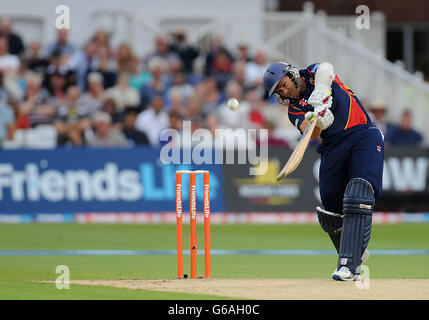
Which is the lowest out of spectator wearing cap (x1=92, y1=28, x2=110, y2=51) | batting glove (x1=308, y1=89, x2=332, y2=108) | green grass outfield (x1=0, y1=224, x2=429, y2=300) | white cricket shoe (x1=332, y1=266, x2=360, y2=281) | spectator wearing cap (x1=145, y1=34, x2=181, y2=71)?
green grass outfield (x1=0, y1=224, x2=429, y2=300)

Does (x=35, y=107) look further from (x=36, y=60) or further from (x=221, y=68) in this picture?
(x=221, y=68)

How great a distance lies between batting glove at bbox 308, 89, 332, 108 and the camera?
9.40 m

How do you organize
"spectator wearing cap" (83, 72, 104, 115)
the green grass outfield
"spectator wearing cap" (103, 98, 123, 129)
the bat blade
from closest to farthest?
the bat blade → the green grass outfield → "spectator wearing cap" (103, 98, 123, 129) → "spectator wearing cap" (83, 72, 104, 115)

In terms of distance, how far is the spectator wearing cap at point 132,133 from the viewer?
785 inches

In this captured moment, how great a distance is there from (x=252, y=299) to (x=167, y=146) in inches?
418

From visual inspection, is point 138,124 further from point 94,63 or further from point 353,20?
point 353,20

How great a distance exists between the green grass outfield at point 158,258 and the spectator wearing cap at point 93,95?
3.21m

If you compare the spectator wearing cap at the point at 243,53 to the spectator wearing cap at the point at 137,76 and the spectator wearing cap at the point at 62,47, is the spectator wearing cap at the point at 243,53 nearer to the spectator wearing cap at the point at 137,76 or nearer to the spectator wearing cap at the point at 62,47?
the spectator wearing cap at the point at 137,76

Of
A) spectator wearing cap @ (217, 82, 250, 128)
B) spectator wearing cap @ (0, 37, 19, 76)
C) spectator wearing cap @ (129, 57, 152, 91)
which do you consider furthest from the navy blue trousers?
spectator wearing cap @ (0, 37, 19, 76)

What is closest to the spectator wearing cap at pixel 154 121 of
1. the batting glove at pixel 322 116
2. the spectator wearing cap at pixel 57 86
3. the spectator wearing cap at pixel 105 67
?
the spectator wearing cap at pixel 105 67

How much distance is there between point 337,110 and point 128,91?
11.8m

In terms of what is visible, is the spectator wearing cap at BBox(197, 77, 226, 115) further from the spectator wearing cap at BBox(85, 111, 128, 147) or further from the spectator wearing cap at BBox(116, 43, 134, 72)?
the spectator wearing cap at BBox(85, 111, 128, 147)

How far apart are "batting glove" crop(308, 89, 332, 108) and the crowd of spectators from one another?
9996mm

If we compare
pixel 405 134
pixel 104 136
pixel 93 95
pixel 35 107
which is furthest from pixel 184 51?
pixel 405 134
